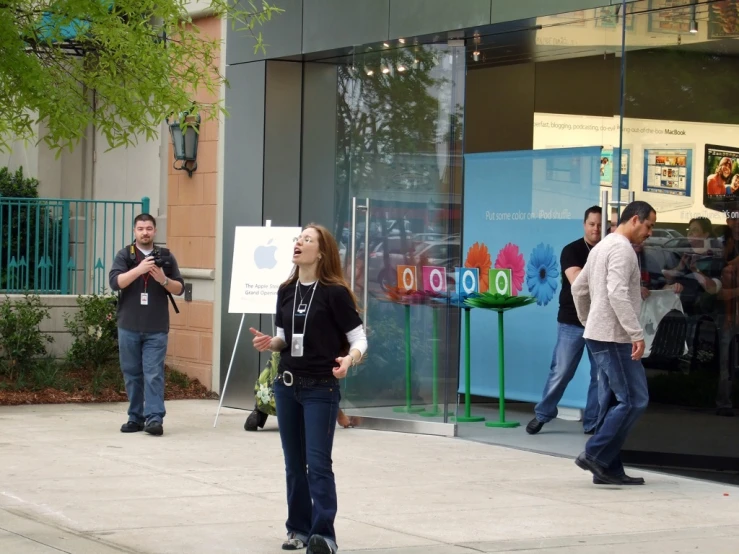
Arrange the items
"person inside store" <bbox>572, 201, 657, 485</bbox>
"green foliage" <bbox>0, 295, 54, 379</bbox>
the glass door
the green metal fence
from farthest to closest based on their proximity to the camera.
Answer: the green metal fence → "green foliage" <bbox>0, 295, 54, 379</bbox> → the glass door → "person inside store" <bbox>572, 201, 657, 485</bbox>

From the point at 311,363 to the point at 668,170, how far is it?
4.07 meters

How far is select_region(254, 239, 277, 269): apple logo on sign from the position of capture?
11.8 m

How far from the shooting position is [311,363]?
21.1ft

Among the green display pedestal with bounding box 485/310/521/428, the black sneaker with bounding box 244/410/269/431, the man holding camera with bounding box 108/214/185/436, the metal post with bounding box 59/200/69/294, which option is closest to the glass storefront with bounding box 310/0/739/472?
the green display pedestal with bounding box 485/310/521/428

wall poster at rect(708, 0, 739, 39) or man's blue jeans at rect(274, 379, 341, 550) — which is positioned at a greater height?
wall poster at rect(708, 0, 739, 39)

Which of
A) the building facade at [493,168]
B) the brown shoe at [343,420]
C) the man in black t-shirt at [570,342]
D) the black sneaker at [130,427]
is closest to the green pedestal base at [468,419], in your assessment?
the building facade at [493,168]

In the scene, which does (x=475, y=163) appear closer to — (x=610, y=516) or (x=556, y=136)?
(x=556, y=136)

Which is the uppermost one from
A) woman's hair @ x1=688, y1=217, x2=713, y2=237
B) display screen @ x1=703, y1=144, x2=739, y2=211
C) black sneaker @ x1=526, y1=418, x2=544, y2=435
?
display screen @ x1=703, y1=144, x2=739, y2=211

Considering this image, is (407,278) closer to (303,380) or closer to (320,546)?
(303,380)

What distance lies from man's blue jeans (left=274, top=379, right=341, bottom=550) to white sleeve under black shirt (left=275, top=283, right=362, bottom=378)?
0.09 meters

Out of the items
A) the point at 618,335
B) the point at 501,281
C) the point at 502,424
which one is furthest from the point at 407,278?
the point at 618,335

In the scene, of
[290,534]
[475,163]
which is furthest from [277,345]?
[475,163]

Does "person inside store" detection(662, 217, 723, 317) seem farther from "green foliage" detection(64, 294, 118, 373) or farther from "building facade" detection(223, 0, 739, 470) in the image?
"green foliage" detection(64, 294, 118, 373)

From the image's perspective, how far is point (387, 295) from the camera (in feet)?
38.5
